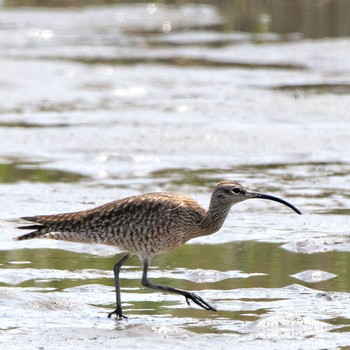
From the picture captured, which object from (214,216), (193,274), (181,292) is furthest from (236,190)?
(181,292)

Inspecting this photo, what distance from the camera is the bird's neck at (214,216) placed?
911 cm

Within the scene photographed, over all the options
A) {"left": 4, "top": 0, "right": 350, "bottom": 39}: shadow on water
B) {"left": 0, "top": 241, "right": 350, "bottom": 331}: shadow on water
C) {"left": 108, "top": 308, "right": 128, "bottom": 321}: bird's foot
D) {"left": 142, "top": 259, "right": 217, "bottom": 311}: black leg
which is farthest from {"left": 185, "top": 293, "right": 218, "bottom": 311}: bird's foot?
{"left": 4, "top": 0, "right": 350, "bottom": 39}: shadow on water

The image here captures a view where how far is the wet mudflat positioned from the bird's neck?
41cm

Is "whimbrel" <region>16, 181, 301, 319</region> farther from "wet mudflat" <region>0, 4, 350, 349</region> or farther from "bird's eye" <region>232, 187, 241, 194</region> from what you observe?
"wet mudflat" <region>0, 4, 350, 349</region>

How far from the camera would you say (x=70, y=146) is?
47.6 feet

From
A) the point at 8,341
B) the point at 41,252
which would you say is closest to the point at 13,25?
the point at 41,252

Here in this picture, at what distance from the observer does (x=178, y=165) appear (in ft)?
44.5

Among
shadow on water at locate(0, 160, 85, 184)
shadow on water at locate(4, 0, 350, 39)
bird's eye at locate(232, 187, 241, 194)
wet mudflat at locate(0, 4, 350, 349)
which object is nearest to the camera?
wet mudflat at locate(0, 4, 350, 349)

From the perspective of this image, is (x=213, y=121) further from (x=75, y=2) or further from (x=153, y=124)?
(x=75, y=2)

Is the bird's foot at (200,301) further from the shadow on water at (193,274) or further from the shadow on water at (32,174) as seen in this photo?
the shadow on water at (32,174)

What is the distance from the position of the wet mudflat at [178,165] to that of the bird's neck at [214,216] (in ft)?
1.34

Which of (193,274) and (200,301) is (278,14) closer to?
(193,274)

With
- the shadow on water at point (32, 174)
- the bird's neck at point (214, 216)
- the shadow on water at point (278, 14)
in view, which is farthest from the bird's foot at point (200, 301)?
the shadow on water at point (278, 14)

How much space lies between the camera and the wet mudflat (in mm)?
8312
